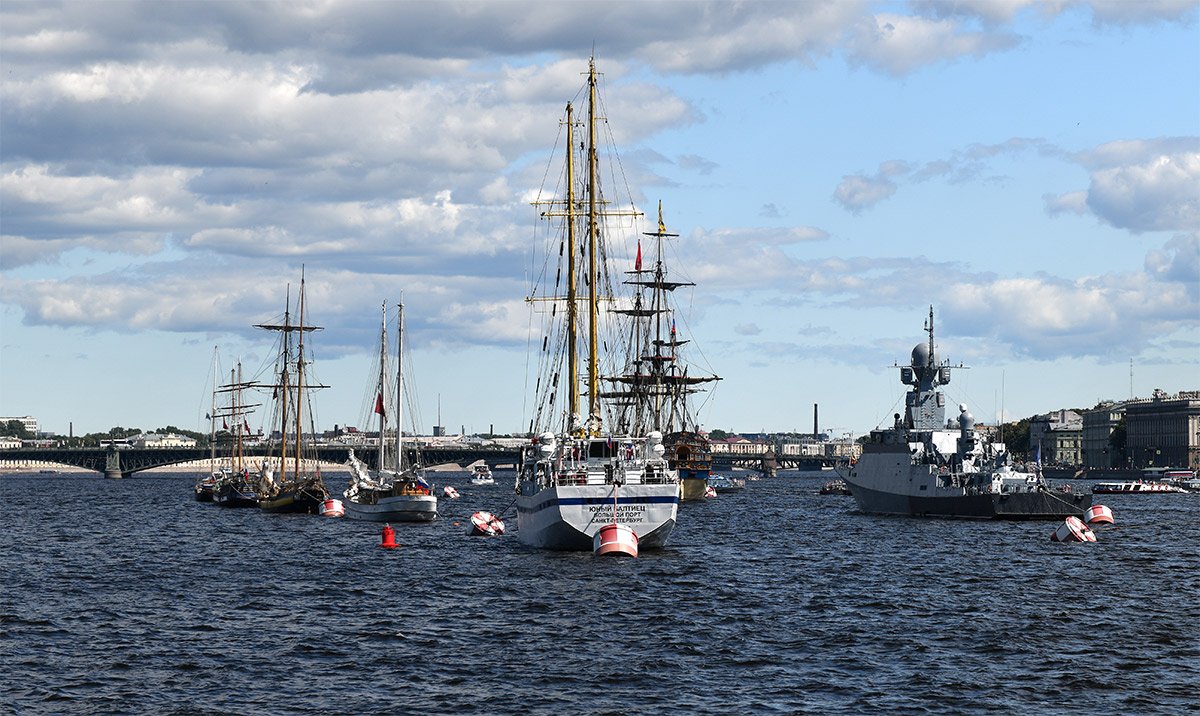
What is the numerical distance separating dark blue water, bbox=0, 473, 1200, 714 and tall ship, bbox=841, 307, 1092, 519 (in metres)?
23.9

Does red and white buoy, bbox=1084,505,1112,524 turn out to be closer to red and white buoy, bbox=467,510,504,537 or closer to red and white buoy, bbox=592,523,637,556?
red and white buoy, bbox=467,510,504,537

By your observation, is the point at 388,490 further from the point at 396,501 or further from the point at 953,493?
the point at 953,493

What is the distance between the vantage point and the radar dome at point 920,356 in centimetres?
13025

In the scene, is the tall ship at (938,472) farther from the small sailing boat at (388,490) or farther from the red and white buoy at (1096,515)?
the small sailing boat at (388,490)

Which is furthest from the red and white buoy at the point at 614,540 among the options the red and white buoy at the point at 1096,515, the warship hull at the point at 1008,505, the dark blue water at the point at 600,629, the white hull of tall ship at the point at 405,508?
the red and white buoy at the point at 1096,515

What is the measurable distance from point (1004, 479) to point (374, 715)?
283 ft

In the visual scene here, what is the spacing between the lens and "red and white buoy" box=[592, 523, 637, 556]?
224 ft

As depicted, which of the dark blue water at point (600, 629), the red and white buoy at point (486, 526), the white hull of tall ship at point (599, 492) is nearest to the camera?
the dark blue water at point (600, 629)

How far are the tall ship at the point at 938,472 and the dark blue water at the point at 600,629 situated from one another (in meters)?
23.9

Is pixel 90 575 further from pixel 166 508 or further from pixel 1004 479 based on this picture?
pixel 166 508

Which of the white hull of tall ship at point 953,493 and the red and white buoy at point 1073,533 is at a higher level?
the white hull of tall ship at point 953,493

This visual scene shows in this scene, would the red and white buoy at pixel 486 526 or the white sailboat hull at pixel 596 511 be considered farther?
the red and white buoy at pixel 486 526

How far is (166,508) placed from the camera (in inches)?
6171

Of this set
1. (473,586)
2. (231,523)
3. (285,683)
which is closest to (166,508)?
(231,523)
